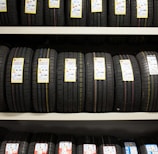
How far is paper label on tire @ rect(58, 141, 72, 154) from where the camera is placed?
1.33 metres

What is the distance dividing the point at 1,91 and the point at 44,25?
477 millimetres

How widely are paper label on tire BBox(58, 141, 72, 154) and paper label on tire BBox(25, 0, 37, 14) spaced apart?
85cm

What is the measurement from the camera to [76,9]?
1.25m

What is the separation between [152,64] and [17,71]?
81cm

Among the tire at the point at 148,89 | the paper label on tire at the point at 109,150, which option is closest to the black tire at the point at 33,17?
the tire at the point at 148,89

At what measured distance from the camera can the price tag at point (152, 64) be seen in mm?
1245

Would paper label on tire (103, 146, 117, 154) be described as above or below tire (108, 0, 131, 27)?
below

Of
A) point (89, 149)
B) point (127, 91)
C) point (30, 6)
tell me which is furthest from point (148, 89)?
point (30, 6)

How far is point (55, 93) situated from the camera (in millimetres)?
1251

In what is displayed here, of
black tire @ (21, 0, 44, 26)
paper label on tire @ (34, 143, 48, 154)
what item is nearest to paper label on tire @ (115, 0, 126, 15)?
black tire @ (21, 0, 44, 26)

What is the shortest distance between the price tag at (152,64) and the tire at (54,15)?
1.91ft

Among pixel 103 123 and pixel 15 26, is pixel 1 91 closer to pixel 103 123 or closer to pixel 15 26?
pixel 15 26

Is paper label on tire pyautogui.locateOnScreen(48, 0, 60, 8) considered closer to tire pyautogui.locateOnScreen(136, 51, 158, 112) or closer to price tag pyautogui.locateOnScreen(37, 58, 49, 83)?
price tag pyautogui.locateOnScreen(37, 58, 49, 83)

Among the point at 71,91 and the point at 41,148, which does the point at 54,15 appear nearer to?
the point at 71,91
